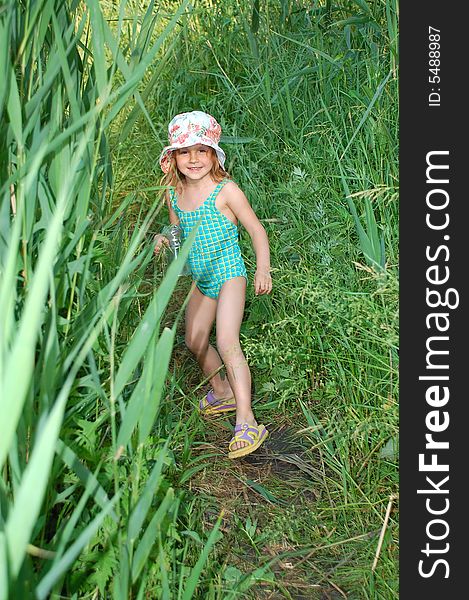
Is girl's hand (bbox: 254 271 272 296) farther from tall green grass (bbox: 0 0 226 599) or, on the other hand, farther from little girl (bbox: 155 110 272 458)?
tall green grass (bbox: 0 0 226 599)

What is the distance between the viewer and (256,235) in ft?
8.46

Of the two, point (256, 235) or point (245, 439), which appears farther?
point (256, 235)

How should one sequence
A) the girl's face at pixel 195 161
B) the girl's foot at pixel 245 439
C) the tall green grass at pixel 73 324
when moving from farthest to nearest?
the girl's face at pixel 195 161 → the girl's foot at pixel 245 439 → the tall green grass at pixel 73 324

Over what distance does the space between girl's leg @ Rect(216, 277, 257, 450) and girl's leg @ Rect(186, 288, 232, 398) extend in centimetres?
12

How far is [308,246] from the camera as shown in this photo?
9.00ft

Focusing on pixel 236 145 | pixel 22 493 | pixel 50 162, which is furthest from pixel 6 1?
pixel 236 145

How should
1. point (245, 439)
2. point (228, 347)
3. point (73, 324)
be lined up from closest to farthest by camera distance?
point (73, 324), point (245, 439), point (228, 347)

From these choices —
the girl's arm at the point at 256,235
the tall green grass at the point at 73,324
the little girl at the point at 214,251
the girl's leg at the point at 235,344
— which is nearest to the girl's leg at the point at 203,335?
the little girl at the point at 214,251

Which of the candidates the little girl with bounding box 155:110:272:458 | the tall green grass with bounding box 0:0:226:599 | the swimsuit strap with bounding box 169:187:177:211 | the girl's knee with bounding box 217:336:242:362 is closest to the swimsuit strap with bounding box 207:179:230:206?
the little girl with bounding box 155:110:272:458

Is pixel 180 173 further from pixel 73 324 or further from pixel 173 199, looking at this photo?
pixel 73 324

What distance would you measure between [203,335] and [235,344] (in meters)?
0.17

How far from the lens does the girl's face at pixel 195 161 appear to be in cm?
264

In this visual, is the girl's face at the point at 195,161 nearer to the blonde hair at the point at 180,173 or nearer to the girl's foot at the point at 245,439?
the blonde hair at the point at 180,173

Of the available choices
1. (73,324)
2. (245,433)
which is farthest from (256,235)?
(73,324)
